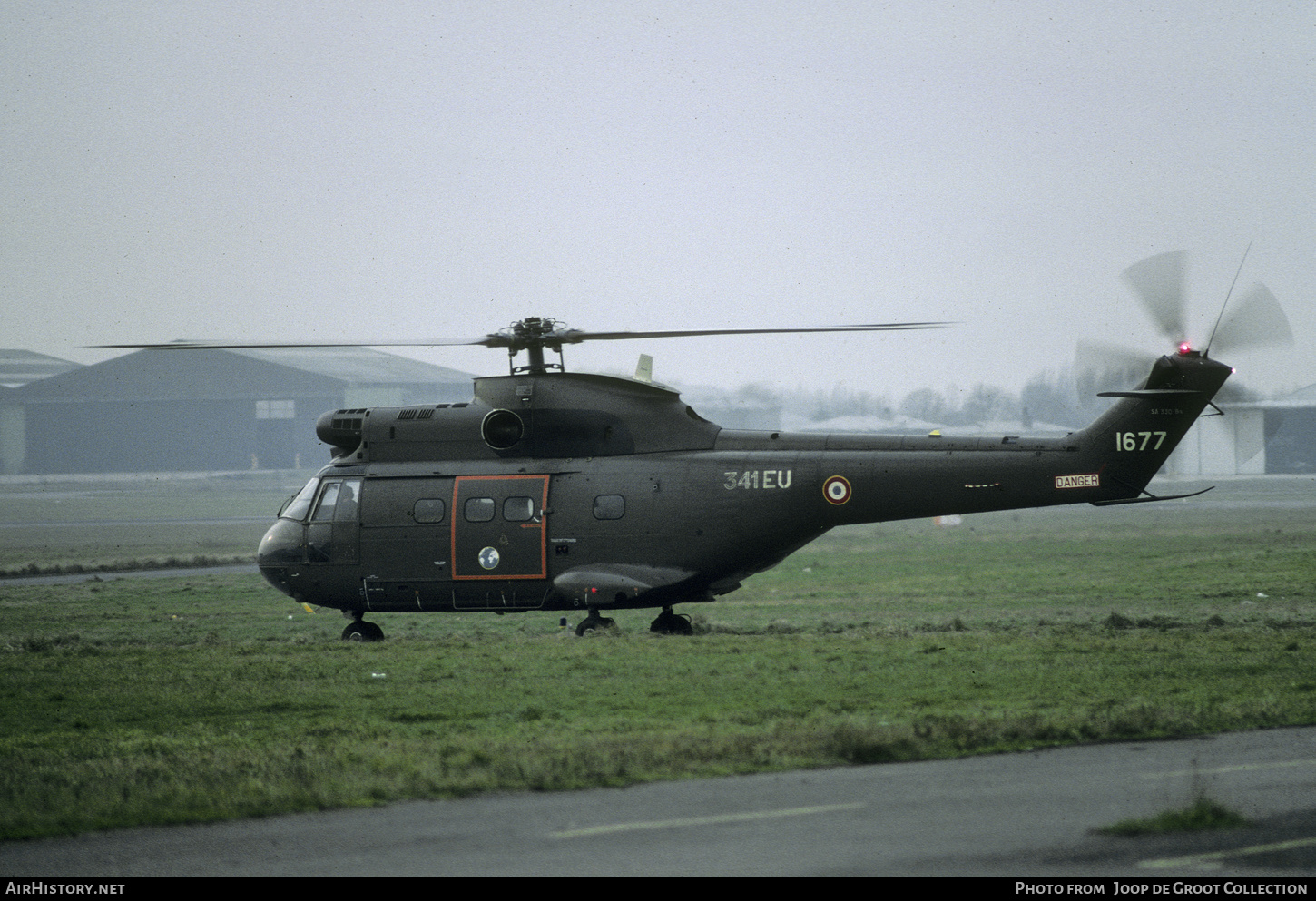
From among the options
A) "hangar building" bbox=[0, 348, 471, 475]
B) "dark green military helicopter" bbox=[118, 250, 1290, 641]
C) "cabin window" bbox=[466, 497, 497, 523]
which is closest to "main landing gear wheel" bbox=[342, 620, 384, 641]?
"dark green military helicopter" bbox=[118, 250, 1290, 641]

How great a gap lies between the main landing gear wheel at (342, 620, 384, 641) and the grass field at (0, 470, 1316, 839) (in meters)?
0.82

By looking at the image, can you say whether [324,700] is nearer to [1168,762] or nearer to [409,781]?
[409,781]

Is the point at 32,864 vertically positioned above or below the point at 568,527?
below

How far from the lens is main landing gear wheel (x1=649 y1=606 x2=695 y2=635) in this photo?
75.0 ft

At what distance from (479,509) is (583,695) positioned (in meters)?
8.44

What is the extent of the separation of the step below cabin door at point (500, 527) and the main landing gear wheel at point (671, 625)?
→ 226 cm

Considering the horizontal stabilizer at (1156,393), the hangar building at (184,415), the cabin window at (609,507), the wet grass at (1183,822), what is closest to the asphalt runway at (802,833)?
the wet grass at (1183,822)

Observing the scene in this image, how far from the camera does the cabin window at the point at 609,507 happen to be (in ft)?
73.2

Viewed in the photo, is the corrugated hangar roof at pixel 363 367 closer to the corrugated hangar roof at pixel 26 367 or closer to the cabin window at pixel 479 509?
the corrugated hangar roof at pixel 26 367

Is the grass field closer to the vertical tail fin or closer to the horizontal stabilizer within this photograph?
the vertical tail fin

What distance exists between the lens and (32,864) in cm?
833

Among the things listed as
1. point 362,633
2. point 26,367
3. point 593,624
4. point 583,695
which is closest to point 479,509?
point 593,624
